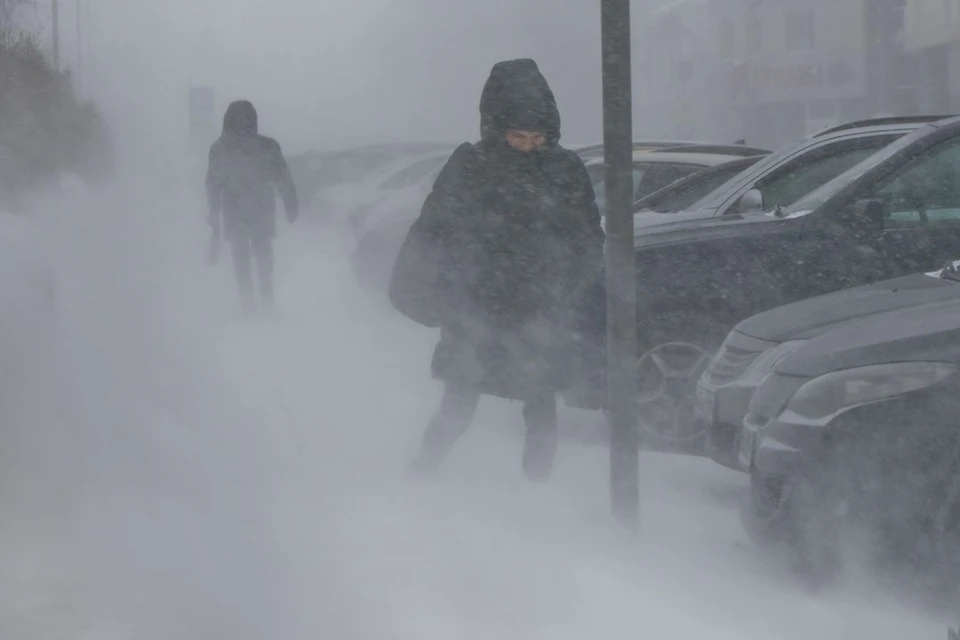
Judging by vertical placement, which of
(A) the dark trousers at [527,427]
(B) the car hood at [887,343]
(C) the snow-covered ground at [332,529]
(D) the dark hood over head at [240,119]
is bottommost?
(C) the snow-covered ground at [332,529]

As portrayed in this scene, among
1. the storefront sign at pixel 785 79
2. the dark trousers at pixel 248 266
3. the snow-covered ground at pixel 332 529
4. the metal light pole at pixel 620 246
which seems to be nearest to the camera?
the snow-covered ground at pixel 332 529

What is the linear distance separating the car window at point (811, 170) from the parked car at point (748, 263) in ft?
1.99

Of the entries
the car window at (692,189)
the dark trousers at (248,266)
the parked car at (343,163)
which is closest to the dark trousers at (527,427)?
the car window at (692,189)

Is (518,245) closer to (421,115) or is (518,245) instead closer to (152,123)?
(421,115)

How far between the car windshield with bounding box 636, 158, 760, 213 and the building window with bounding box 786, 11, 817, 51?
3710 centimetres

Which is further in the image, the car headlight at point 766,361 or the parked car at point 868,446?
the car headlight at point 766,361

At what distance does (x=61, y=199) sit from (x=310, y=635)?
19.3 m

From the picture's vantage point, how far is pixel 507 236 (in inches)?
205

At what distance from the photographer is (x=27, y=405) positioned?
5500 mm

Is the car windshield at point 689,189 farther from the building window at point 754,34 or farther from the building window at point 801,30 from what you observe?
the building window at point 754,34

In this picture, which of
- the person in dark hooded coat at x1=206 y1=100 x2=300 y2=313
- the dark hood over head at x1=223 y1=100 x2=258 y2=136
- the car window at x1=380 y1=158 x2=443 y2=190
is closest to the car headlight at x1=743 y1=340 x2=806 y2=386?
the person in dark hooded coat at x1=206 y1=100 x2=300 y2=313

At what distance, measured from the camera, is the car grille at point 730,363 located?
17.0 ft

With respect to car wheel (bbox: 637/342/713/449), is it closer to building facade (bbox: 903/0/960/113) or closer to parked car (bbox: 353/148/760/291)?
parked car (bbox: 353/148/760/291)

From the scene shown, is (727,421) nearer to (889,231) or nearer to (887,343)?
(887,343)
